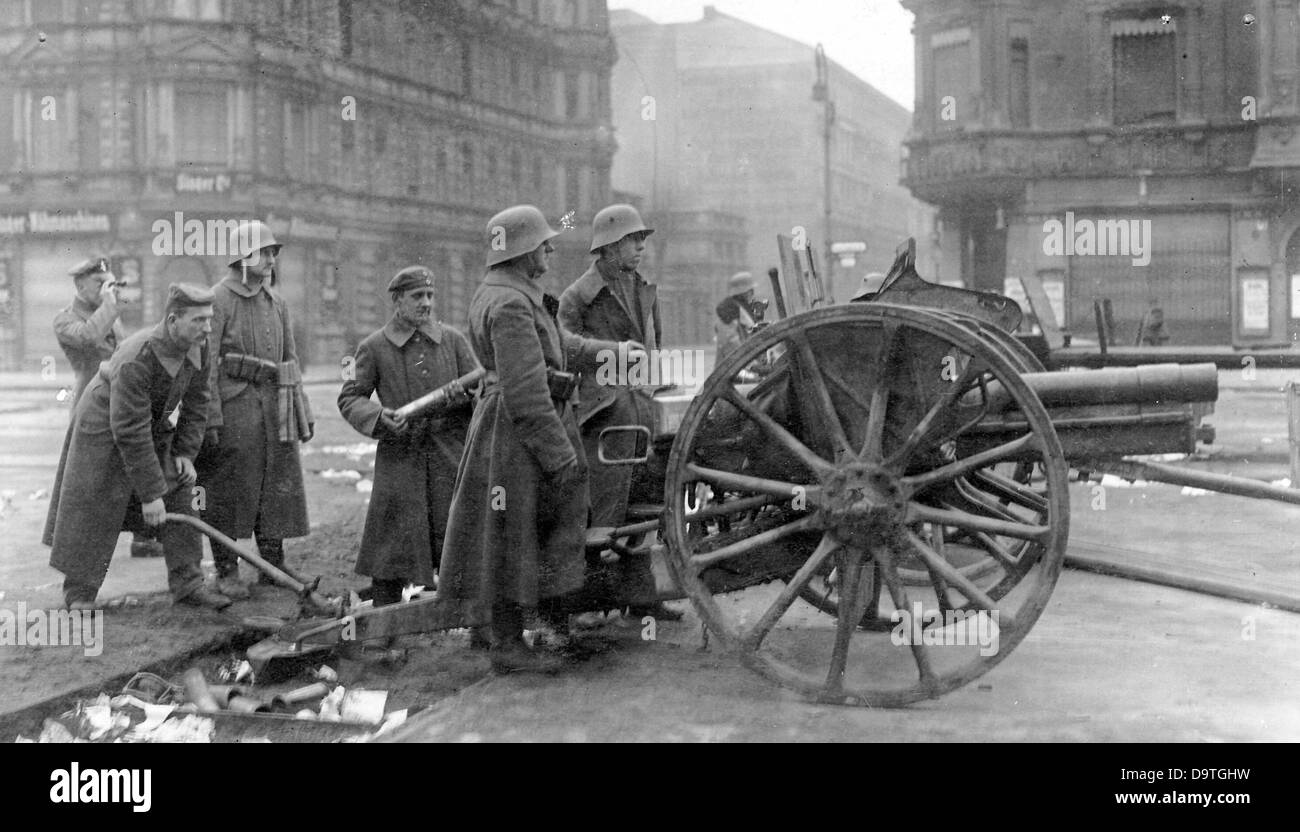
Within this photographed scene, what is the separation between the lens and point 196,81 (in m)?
31.4

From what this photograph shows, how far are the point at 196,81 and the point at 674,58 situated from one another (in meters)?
30.4

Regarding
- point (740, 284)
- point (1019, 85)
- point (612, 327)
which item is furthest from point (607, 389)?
point (1019, 85)

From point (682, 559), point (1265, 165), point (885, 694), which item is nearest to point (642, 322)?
point (682, 559)

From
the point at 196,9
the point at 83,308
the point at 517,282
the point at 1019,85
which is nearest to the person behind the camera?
the point at 517,282

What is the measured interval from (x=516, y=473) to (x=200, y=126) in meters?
29.6

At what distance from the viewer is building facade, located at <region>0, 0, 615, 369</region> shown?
30.3 meters

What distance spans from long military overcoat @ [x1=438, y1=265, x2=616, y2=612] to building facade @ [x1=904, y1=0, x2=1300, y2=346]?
24389mm

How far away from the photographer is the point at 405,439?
6285 mm

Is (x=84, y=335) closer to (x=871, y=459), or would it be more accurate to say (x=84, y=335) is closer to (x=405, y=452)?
(x=405, y=452)

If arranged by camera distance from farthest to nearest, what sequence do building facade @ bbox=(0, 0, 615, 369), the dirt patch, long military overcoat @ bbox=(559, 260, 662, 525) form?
1. building facade @ bbox=(0, 0, 615, 369)
2. long military overcoat @ bbox=(559, 260, 662, 525)
3. the dirt patch

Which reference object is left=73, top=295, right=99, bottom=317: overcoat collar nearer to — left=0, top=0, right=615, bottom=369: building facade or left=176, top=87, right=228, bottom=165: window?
left=0, top=0, right=615, bottom=369: building facade

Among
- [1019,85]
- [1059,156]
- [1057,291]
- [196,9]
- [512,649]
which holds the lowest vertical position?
[512,649]

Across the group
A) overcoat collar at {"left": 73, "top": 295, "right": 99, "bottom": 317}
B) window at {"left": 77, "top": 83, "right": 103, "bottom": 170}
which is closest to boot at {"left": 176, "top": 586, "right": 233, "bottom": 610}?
overcoat collar at {"left": 73, "top": 295, "right": 99, "bottom": 317}

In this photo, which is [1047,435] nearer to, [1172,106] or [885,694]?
[885,694]
